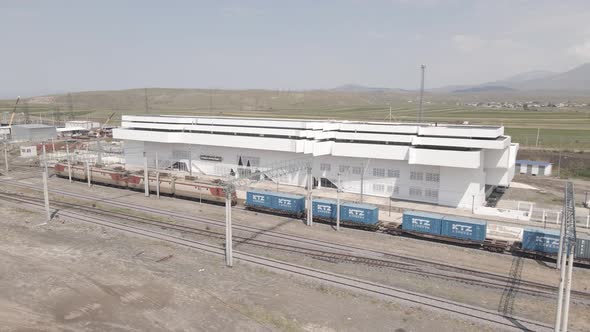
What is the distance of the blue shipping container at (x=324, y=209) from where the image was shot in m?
45.8

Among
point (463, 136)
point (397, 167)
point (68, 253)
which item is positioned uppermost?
point (463, 136)

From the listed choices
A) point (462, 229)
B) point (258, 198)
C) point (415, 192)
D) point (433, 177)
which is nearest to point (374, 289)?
point (462, 229)

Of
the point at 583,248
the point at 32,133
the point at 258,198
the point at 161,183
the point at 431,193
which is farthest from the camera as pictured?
the point at 32,133

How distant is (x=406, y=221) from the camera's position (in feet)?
136

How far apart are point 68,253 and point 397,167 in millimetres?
40008

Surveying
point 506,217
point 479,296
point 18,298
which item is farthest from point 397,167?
point 18,298

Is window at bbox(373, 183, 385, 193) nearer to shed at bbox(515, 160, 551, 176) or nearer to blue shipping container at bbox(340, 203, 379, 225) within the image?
blue shipping container at bbox(340, 203, 379, 225)

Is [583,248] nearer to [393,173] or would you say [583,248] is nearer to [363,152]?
[393,173]

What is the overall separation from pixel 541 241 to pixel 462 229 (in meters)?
6.30

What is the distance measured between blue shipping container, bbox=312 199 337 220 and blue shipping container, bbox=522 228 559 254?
18382 mm

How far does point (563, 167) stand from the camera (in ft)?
Answer: 266

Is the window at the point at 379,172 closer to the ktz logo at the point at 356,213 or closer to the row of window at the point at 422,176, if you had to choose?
the row of window at the point at 422,176

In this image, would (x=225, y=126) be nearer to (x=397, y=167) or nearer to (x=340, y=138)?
(x=340, y=138)

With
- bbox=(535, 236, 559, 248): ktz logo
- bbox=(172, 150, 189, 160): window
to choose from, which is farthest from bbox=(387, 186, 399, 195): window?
bbox=(172, 150, 189, 160): window
